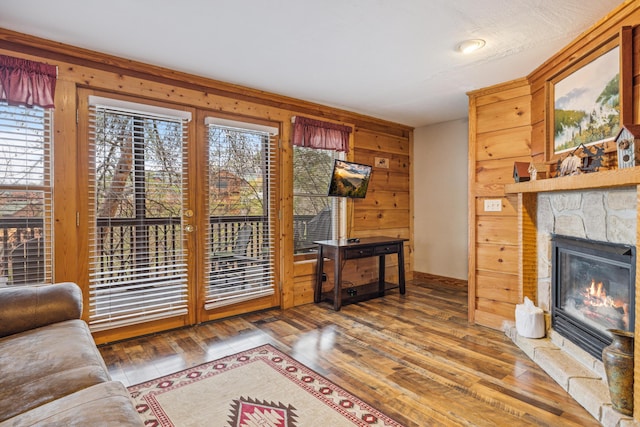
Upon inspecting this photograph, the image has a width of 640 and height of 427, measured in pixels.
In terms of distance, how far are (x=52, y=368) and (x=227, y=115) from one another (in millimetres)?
2586

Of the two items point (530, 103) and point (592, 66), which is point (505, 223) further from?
point (592, 66)

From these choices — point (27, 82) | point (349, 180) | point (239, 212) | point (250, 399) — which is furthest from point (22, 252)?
point (349, 180)

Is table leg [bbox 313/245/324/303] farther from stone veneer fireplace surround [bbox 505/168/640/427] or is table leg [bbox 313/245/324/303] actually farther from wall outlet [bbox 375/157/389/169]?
stone veneer fireplace surround [bbox 505/168/640/427]

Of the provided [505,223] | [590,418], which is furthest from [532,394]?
[505,223]

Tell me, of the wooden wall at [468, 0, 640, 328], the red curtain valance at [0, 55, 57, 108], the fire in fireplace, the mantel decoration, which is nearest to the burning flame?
the fire in fireplace

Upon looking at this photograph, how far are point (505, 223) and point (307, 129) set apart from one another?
228 cm

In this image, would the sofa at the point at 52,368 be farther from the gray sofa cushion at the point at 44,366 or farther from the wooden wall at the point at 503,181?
the wooden wall at the point at 503,181

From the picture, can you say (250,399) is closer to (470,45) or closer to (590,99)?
(470,45)

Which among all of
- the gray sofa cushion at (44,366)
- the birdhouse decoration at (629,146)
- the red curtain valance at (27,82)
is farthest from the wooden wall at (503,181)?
the red curtain valance at (27,82)

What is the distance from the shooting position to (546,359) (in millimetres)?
2377

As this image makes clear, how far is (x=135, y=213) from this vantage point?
2.93 m

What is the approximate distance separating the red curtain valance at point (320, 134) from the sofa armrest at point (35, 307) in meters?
2.56

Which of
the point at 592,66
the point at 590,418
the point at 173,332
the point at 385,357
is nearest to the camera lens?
the point at 590,418

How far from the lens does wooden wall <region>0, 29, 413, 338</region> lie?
8.46 ft
